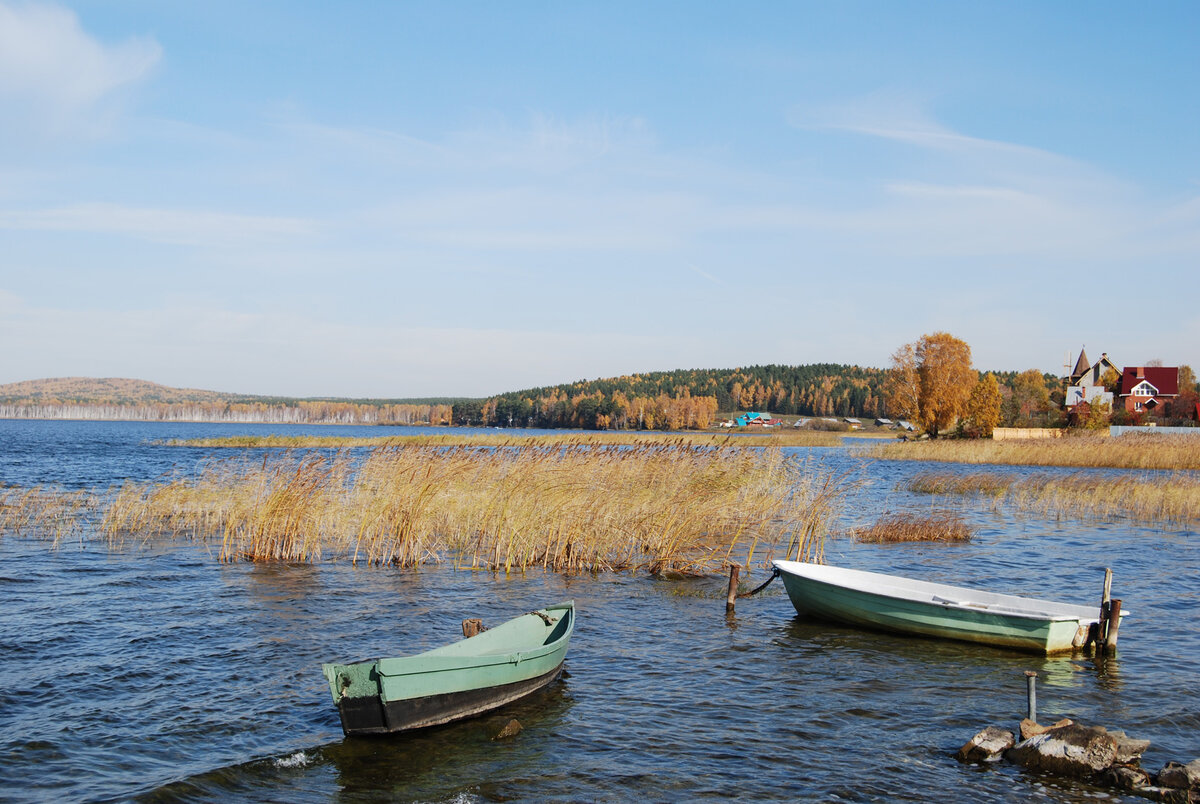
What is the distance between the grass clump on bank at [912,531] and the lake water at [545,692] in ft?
17.0

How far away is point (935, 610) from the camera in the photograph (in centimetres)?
1263

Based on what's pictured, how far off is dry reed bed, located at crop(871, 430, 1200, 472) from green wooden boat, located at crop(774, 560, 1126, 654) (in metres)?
38.4

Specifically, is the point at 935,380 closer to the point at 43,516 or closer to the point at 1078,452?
the point at 1078,452

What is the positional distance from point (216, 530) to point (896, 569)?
17.9 metres

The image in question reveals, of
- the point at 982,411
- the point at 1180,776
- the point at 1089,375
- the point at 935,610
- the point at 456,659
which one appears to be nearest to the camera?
the point at 1180,776

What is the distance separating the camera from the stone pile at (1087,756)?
768cm

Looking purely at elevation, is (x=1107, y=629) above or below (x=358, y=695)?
above

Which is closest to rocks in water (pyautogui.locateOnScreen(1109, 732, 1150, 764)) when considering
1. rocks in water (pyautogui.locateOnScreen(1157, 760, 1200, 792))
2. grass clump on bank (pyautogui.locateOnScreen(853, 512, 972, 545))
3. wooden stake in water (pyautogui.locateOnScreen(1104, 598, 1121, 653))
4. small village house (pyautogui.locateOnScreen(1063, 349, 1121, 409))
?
rocks in water (pyautogui.locateOnScreen(1157, 760, 1200, 792))

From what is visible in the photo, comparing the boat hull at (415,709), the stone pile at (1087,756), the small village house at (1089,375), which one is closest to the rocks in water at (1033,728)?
the stone pile at (1087,756)

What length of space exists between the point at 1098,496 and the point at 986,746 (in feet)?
86.7

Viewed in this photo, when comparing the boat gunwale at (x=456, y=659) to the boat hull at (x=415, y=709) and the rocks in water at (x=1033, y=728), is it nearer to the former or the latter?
the boat hull at (x=415, y=709)

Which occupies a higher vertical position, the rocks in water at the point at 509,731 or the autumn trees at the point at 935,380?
the autumn trees at the point at 935,380

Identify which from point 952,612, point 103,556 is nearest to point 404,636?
point 952,612

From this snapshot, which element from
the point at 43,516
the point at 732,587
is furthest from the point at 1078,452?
the point at 43,516
